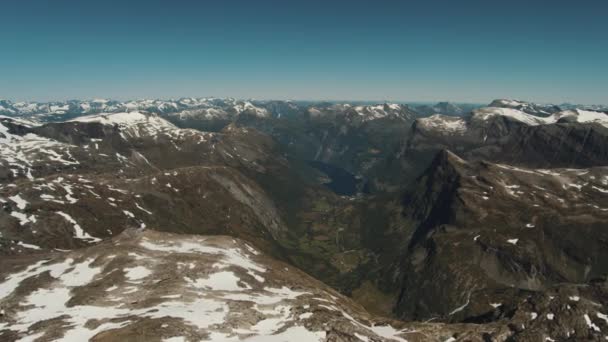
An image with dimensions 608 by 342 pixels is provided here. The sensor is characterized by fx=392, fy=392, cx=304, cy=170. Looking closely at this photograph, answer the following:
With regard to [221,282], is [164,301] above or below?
above

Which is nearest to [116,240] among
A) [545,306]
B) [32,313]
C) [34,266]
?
[34,266]

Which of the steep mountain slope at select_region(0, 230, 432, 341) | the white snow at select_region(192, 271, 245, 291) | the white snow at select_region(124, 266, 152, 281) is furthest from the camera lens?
the white snow at select_region(124, 266, 152, 281)

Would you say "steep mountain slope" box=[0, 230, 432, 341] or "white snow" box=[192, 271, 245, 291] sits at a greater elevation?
"steep mountain slope" box=[0, 230, 432, 341]

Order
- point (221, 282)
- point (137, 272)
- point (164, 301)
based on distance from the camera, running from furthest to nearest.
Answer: point (137, 272), point (221, 282), point (164, 301)

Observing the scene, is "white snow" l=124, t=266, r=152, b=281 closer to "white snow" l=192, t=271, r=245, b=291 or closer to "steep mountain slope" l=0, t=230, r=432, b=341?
"steep mountain slope" l=0, t=230, r=432, b=341

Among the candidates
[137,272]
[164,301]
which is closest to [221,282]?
[137,272]

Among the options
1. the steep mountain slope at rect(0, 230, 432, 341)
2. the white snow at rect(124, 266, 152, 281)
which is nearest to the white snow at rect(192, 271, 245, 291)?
the steep mountain slope at rect(0, 230, 432, 341)

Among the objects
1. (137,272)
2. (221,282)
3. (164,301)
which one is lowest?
(221,282)

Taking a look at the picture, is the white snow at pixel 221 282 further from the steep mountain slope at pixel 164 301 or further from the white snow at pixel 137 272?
the white snow at pixel 137 272

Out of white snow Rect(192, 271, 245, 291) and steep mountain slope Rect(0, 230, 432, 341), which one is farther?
white snow Rect(192, 271, 245, 291)

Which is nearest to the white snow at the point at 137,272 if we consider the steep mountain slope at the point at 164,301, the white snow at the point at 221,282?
the steep mountain slope at the point at 164,301

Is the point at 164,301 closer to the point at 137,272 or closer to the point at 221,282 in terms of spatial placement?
the point at 221,282
